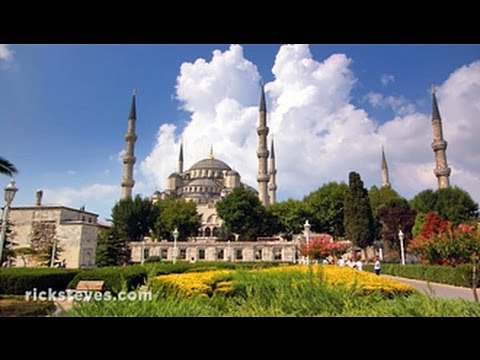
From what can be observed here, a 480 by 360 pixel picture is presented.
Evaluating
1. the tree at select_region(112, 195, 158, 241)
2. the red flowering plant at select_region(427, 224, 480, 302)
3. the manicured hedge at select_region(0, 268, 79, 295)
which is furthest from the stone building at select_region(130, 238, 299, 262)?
the manicured hedge at select_region(0, 268, 79, 295)

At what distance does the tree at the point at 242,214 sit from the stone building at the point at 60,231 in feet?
44.2

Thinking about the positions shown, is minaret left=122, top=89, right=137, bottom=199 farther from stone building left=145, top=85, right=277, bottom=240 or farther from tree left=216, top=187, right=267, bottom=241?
stone building left=145, top=85, right=277, bottom=240

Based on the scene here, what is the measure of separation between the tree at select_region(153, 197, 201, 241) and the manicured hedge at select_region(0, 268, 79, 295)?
92.2 ft

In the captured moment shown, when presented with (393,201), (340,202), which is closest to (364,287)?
(393,201)

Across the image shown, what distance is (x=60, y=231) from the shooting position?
2144 centimetres

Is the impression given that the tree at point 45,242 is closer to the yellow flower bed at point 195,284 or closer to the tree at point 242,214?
the yellow flower bed at point 195,284

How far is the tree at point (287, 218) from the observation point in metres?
36.7

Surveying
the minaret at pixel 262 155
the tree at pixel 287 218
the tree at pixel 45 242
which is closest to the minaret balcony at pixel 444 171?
the tree at pixel 287 218

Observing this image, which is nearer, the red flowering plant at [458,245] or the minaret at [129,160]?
the red flowering plant at [458,245]

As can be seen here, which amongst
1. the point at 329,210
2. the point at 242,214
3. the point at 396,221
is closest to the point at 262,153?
the point at 242,214

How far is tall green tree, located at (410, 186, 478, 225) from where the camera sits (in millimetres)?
29391

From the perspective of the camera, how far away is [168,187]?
199ft
